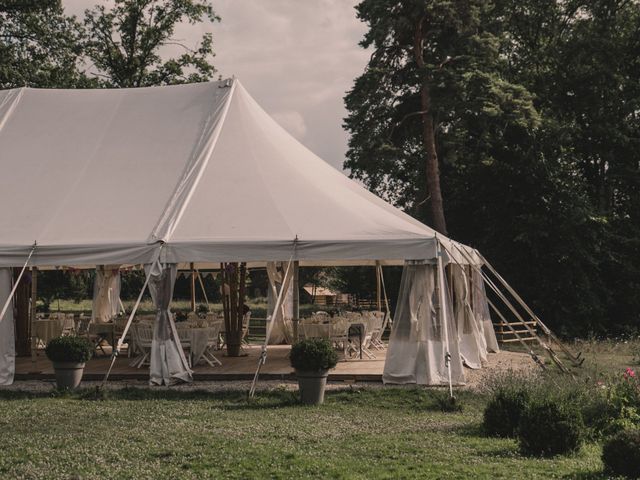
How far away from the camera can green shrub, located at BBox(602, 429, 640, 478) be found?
18.9ft

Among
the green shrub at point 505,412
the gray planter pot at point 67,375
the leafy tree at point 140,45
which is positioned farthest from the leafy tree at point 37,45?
the green shrub at point 505,412

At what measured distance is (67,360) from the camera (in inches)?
433

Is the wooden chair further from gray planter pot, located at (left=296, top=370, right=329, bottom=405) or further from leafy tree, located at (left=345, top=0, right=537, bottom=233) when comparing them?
leafy tree, located at (left=345, top=0, right=537, bottom=233)

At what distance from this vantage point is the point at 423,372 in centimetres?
1142

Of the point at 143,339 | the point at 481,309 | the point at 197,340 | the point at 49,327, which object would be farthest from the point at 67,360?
the point at 481,309

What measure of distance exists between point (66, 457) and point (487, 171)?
62.7ft

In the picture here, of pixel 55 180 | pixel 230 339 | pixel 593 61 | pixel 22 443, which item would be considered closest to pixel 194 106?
pixel 55 180

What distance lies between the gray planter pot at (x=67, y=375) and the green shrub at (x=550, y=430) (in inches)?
267

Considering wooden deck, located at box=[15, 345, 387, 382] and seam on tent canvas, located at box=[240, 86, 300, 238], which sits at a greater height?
seam on tent canvas, located at box=[240, 86, 300, 238]

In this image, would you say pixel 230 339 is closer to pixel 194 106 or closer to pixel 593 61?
pixel 194 106

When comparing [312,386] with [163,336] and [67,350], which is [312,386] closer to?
[163,336]

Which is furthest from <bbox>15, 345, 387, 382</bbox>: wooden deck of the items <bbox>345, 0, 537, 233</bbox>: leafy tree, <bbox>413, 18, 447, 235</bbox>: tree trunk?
<bbox>345, 0, 537, 233</bbox>: leafy tree

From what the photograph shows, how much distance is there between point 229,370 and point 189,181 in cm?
328

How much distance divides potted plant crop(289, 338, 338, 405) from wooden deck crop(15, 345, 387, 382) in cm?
200
